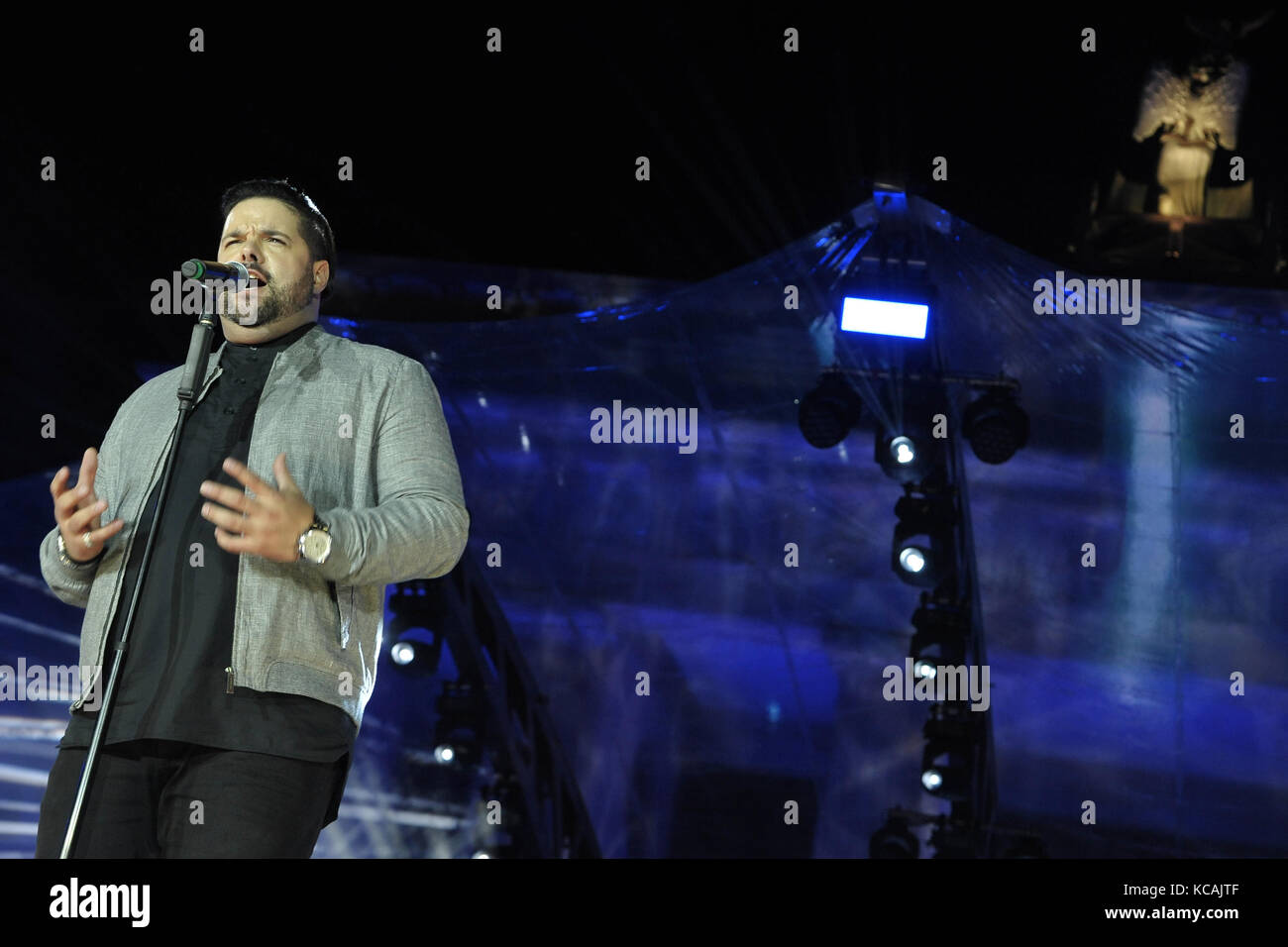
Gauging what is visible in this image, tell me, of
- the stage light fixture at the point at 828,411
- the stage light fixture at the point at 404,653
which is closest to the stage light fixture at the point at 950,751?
the stage light fixture at the point at 828,411

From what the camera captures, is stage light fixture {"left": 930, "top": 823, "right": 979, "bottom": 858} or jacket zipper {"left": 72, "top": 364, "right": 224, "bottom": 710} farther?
stage light fixture {"left": 930, "top": 823, "right": 979, "bottom": 858}

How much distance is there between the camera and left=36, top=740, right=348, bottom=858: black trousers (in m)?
1.43

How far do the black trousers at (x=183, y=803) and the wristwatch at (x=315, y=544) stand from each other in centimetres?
25

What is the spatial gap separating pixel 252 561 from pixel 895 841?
5.20 meters

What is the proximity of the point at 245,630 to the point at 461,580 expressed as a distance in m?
4.47

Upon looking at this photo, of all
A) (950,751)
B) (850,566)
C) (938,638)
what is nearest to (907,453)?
(938,638)

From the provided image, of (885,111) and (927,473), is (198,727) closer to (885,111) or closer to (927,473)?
(885,111)

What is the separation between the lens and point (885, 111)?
436 cm

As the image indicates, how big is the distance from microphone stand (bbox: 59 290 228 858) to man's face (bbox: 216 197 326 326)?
0.09 m

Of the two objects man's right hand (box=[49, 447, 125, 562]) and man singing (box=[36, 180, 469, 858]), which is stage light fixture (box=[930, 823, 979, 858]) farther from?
man's right hand (box=[49, 447, 125, 562])

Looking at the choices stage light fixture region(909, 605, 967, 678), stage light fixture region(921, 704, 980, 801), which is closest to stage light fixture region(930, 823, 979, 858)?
stage light fixture region(921, 704, 980, 801)

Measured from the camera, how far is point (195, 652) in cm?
151

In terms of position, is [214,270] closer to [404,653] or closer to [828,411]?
[828,411]

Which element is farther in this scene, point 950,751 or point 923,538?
point 950,751
